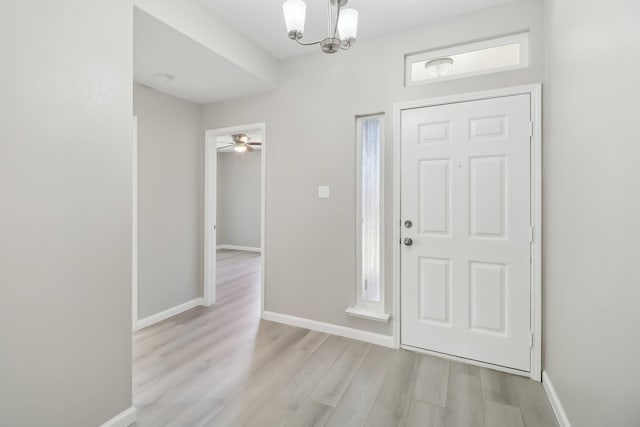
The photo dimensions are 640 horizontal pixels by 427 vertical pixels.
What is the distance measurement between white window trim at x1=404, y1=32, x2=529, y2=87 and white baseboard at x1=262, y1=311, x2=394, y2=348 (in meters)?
2.23

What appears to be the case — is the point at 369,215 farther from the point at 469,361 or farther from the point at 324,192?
the point at 469,361

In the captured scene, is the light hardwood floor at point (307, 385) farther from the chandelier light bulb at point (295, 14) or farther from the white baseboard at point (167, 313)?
the chandelier light bulb at point (295, 14)

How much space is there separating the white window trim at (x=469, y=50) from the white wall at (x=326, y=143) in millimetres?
48

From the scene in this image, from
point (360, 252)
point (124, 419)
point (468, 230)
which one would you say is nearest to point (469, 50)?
point (468, 230)

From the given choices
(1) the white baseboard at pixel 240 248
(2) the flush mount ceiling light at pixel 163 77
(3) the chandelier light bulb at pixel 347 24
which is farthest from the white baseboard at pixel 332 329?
(1) the white baseboard at pixel 240 248

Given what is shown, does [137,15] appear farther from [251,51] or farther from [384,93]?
[384,93]

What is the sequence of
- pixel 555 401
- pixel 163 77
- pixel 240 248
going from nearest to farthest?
pixel 555 401 → pixel 163 77 → pixel 240 248

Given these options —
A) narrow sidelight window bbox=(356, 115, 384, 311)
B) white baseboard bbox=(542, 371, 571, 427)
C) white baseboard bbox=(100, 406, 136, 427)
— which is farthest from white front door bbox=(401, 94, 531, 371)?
white baseboard bbox=(100, 406, 136, 427)

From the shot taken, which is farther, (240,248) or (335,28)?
(240,248)

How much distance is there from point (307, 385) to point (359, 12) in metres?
2.81

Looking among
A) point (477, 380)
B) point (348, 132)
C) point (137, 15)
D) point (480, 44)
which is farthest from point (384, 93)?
point (477, 380)

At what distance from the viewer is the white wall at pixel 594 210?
1036 mm

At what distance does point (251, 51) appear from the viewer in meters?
2.74

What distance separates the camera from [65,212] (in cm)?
145
